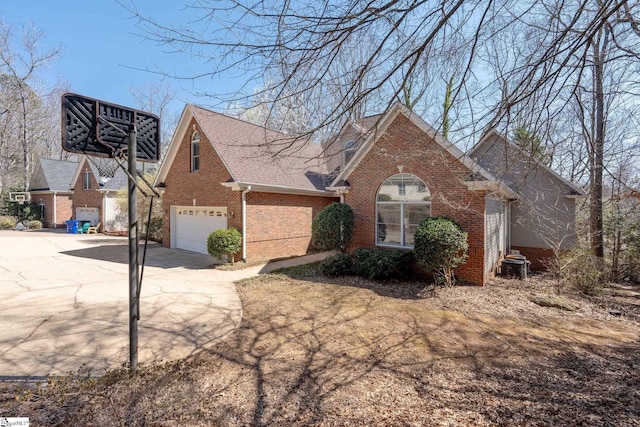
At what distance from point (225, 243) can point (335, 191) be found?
174 inches

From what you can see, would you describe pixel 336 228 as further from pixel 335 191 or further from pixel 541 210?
pixel 541 210

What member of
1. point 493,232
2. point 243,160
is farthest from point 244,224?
point 493,232

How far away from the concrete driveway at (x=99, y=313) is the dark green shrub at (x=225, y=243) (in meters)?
0.72

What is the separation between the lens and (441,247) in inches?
307

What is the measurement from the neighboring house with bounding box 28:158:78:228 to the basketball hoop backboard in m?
29.3

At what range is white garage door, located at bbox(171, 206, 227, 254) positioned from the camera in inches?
492

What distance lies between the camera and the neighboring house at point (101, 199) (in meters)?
23.0

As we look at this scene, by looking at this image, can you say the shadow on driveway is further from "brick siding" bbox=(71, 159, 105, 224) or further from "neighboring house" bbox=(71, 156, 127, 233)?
"brick siding" bbox=(71, 159, 105, 224)

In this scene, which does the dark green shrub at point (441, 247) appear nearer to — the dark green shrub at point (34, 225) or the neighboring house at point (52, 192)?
the neighboring house at point (52, 192)

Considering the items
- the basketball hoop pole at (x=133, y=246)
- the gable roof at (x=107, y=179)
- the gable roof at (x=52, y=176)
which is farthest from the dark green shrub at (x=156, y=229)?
the basketball hoop pole at (x=133, y=246)

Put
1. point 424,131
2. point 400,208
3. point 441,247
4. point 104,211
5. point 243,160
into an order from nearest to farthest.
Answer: point 441,247
point 424,131
point 400,208
point 243,160
point 104,211

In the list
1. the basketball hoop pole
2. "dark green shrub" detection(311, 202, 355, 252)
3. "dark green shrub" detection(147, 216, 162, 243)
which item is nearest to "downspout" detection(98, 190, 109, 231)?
"dark green shrub" detection(147, 216, 162, 243)

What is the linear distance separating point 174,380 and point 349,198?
8.22m

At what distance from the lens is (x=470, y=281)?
851 centimetres
